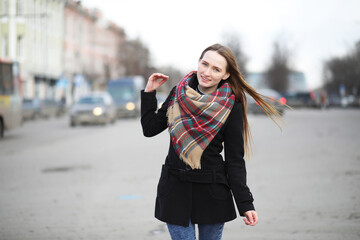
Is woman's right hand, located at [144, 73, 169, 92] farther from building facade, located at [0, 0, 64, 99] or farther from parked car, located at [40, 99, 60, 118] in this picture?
building facade, located at [0, 0, 64, 99]

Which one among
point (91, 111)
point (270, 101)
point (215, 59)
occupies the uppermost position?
point (215, 59)

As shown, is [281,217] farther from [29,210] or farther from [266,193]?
[29,210]

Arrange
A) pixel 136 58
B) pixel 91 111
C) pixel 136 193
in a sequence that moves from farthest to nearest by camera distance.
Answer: pixel 136 58 → pixel 91 111 → pixel 136 193

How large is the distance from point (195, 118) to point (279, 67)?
94934 millimetres

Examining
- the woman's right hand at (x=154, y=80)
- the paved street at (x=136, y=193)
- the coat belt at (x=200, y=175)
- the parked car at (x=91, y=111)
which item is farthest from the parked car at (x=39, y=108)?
the coat belt at (x=200, y=175)

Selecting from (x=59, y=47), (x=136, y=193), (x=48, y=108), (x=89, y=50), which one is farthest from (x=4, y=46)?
(x=136, y=193)

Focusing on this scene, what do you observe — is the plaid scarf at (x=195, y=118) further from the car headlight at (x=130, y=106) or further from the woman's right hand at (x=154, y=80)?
the car headlight at (x=130, y=106)

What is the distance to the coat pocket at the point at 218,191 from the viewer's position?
9.34 ft

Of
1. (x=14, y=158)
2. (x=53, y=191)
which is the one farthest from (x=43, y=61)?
(x=53, y=191)

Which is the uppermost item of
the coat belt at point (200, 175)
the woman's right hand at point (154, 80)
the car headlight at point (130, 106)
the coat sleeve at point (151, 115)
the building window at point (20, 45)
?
the woman's right hand at point (154, 80)

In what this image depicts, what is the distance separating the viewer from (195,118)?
2855 mm

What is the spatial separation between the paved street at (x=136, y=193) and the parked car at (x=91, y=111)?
11.5 m

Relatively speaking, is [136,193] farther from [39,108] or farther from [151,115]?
[39,108]

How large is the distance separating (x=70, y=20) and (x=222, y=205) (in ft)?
190
